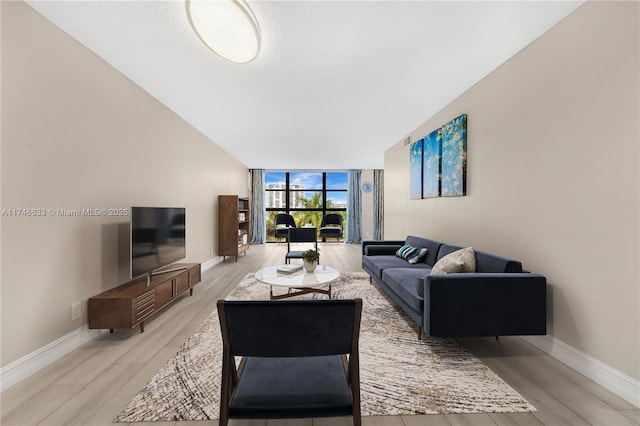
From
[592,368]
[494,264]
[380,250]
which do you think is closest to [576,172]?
[494,264]

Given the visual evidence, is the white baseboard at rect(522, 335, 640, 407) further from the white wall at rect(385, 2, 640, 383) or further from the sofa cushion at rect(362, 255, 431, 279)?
the sofa cushion at rect(362, 255, 431, 279)

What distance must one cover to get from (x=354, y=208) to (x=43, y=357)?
7.87m

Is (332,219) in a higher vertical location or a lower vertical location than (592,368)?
higher

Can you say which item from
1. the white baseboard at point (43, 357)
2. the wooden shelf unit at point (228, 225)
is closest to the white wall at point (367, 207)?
the wooden shelf unit at point (228, 225)

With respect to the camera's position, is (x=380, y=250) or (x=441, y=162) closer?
(x=441, y=162)

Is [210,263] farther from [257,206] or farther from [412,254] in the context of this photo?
[412,254]

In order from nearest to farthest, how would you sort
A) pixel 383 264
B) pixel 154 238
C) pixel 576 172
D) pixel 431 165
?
pixel 576 172, pixel 154 238, pixel 383 264, pixel 431 165

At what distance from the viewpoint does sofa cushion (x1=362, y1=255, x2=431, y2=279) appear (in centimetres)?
340

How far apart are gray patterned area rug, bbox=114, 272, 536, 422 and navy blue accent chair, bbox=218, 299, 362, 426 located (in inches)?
23.6

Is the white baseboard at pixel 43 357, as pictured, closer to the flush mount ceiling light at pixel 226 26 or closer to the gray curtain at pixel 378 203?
the flush mount ceiling light at pixel 226 26

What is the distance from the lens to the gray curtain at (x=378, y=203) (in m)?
9.07

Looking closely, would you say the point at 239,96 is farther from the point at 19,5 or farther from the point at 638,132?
the point at 638,132

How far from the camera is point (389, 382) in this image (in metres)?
1.78

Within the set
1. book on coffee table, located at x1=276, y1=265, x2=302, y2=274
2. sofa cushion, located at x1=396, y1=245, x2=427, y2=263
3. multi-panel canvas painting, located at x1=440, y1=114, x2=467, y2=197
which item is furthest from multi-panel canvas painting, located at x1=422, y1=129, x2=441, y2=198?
book on coffee table, located at x1=276, y1=265, x2=302, y2=274
